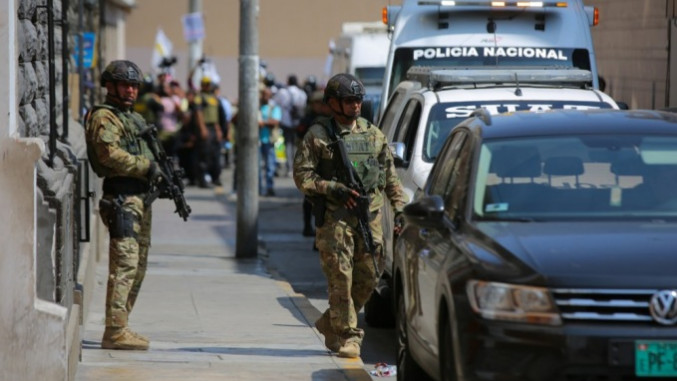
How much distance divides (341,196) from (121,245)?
150cm

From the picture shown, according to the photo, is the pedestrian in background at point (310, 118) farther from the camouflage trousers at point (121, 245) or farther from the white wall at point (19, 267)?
the white wall at point (19, 267)

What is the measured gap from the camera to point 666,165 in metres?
7.57

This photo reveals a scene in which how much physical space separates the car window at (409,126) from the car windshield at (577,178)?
4302mm

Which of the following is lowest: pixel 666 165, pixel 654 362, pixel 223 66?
A: pixel 223 66

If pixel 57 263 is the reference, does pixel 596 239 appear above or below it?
above

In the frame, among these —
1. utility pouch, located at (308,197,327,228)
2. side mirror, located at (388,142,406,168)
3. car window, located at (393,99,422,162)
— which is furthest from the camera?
car window, located at (393,99,422,162)

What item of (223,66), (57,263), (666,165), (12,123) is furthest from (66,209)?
(223,66)

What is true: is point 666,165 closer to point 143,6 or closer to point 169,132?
point 169,132

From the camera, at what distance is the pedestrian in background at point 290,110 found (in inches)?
1156

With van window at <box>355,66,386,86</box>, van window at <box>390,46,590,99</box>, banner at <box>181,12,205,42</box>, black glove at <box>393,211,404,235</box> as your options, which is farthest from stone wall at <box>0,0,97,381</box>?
banner at <box>181,12,205,42</box>

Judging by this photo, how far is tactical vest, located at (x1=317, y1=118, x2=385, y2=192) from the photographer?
33.0ft

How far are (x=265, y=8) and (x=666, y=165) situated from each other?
4241 cm

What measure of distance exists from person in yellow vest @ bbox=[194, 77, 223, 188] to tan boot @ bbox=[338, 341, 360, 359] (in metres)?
16.7

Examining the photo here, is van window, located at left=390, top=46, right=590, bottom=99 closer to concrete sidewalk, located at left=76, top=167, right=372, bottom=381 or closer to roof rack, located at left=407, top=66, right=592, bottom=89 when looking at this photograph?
roof rack, located at left=407, top=66, right=592, bottom=89
